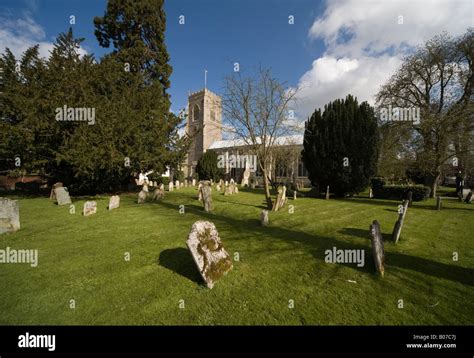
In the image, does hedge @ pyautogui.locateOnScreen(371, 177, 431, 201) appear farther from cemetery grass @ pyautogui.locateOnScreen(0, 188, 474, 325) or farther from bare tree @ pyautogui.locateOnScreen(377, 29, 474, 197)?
cemetery grass @ pyautogui.locateOnScreen(0, 188, 474, 325)

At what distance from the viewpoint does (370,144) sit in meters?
18.1

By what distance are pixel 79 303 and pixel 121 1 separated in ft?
92.1

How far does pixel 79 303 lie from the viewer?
3.49 meters

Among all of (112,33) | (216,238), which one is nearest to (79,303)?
(216,238)

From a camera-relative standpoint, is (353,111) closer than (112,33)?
Yes

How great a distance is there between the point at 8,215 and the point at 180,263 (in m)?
6.62

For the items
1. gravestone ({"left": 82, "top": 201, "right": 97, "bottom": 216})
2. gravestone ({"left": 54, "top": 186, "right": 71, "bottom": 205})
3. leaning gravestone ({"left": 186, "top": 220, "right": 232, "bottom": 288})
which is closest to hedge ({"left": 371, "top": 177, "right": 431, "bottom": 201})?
leaning gravestone ({"left": 186, "top": 220, "right": 232, "bottom": 288})

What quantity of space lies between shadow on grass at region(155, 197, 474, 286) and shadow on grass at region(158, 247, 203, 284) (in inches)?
0.9

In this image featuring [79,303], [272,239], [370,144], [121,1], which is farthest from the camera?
[121,1]

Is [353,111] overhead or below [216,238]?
overhead

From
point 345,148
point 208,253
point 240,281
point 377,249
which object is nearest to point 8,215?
point 208,253
